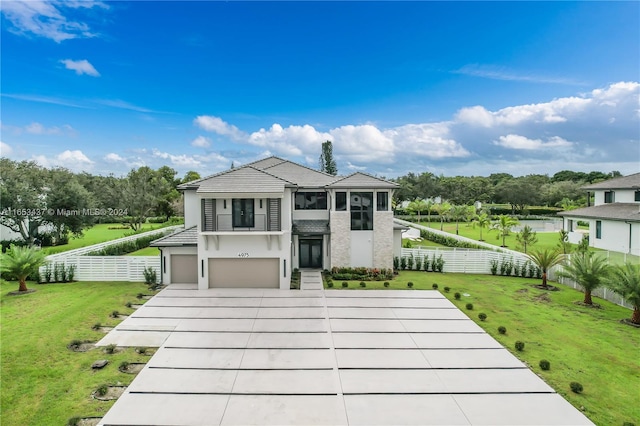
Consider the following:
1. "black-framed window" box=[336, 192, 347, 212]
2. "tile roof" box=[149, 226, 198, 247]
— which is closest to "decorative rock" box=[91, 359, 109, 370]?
"tile roof" box=[149, 226, 198, 247]

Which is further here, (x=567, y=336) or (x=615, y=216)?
(x=615, y=216)

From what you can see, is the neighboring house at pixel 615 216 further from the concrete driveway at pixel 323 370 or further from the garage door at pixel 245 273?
the garage door at pixel 245 273

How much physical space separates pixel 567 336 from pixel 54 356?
17.4m

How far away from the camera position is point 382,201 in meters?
22.4

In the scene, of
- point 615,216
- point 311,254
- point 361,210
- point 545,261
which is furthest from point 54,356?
point 615,216

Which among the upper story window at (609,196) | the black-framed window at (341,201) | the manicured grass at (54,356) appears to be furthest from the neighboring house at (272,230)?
the upper story window at (609,196)

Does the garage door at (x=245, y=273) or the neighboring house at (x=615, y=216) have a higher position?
the neighboring house at (x=615, y=216)

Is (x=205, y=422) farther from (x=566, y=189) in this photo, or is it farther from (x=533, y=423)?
(x=566, y=189)

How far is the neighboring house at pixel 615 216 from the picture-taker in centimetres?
2502

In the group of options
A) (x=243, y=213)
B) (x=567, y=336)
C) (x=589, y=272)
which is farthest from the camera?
(x=243, y=213)

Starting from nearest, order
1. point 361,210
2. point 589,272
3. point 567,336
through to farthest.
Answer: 1. point 567,336
2. point 589,272
3. point 361,210

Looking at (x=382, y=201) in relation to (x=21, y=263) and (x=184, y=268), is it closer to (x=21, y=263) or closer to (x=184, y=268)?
(x=184, y=268)

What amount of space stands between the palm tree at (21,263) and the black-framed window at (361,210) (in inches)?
681

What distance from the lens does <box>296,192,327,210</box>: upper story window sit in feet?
79.7
